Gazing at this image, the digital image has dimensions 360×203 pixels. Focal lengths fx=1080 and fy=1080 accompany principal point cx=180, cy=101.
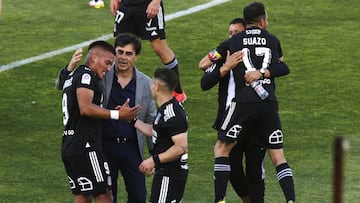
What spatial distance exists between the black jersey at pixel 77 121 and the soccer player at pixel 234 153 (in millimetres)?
1583

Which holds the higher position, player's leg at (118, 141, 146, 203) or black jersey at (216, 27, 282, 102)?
black jersey at (216, 27, 282, 102)

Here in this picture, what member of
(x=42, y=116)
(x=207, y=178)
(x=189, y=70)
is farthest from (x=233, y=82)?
(x=189, y=70)

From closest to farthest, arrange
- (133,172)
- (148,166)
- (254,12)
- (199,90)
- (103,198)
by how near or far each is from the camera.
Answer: (148,166) → (103,198) → (133,172) → (254,12) → (199,90)

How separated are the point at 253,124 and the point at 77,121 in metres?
1.98

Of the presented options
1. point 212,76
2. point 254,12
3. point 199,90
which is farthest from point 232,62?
point 199,90

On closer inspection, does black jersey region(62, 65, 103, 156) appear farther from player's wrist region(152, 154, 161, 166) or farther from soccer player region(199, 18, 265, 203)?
soccer player region(199, 18, 265, 203)

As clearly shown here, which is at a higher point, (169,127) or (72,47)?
(72,47)

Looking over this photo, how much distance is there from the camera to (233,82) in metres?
10.6

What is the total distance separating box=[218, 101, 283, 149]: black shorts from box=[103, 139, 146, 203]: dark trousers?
40.2 inches

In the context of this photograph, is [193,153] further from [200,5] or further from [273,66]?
[200,5]

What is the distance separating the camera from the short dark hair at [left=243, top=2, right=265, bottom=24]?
10.4m

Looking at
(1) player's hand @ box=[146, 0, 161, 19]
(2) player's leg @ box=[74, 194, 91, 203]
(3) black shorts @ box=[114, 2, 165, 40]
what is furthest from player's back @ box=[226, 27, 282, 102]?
(3) black shorts @ box=[114, 2, 165, 40]

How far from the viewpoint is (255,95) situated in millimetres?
10414

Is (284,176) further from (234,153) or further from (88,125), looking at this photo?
(88,125)
